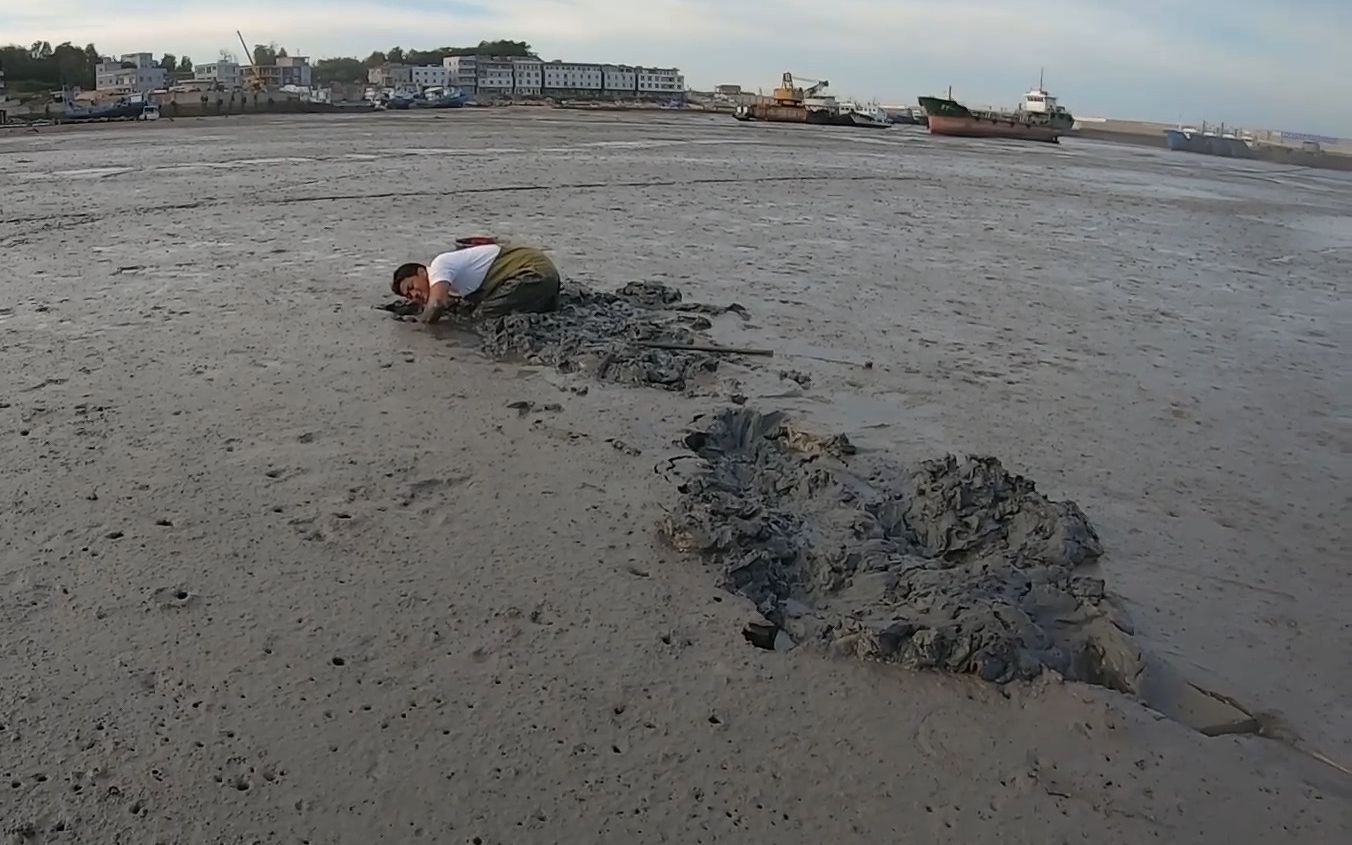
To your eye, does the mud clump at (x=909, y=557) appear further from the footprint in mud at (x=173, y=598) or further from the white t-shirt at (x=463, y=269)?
the white t-shirt at (x=463, y=269)

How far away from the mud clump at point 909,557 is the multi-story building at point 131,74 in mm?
102560

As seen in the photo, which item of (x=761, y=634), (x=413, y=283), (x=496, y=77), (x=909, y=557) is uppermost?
(x=496, y=77)

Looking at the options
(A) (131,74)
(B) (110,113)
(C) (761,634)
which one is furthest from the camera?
(A) (131,74)

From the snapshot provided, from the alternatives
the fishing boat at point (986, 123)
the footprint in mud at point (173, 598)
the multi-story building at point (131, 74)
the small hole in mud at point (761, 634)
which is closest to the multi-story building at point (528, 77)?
the multi-story building at point (131, 74)

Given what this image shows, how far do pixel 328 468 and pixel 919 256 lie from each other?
27.0 feet

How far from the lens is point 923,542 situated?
13.3ft

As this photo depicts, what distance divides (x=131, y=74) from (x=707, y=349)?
Answer: 118 m

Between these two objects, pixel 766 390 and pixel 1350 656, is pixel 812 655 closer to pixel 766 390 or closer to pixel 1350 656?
pixel 1350 656

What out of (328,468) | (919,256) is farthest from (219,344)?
(919,256)

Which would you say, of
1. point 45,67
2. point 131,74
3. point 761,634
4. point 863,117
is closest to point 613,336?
point 761,634

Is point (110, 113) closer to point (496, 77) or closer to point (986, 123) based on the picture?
point (986, 123)

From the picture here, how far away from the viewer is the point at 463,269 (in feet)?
23.2

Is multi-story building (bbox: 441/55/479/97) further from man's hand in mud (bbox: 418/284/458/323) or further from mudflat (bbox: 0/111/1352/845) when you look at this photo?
man's hand in mud (bbox: 418/284/458/323)

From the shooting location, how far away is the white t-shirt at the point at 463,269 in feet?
22.9
